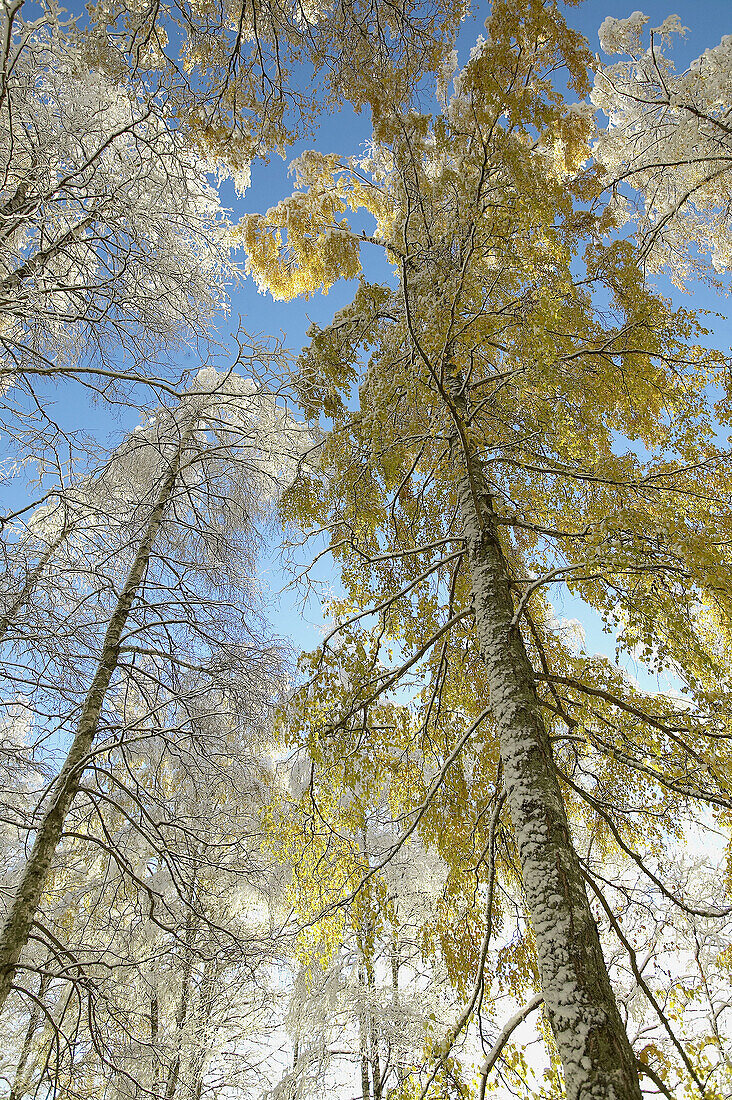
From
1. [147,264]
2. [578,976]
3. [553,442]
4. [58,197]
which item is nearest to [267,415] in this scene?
[147,264]

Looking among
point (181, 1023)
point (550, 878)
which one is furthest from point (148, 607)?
point (181, 1023)

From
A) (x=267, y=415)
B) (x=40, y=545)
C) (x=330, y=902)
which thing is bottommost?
(x=330, y=902)

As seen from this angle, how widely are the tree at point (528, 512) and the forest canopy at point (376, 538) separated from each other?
0.03 meters

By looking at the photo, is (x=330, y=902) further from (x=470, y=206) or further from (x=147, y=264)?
(x=147, y=264)

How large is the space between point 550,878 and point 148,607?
4.60m

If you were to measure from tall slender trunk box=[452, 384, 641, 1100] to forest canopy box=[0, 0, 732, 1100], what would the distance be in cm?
2

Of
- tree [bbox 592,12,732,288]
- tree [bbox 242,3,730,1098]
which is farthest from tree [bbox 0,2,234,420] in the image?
tree [bbox 592,12,732,288]

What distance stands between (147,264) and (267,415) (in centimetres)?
196

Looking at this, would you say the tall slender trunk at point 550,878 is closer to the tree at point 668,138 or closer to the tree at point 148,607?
the tree at point 148,607

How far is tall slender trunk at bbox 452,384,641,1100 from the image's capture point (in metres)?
1.98

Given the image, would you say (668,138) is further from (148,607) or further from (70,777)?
(70,777)

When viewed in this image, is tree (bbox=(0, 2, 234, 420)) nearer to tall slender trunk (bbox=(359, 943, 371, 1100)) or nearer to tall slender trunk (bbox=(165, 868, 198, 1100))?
tall slender trunk (bbox=(165, 868, 198, 1100))

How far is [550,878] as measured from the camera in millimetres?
2379

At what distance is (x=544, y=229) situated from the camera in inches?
135
